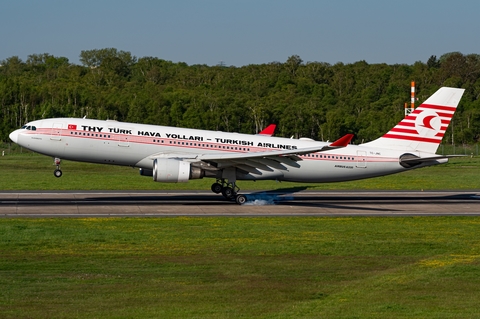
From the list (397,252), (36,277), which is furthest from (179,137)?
(36,277)

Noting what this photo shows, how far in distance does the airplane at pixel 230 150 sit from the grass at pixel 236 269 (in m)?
6.81

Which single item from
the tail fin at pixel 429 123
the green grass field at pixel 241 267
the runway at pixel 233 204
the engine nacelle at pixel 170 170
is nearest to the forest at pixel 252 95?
the runway at pixel 233 204

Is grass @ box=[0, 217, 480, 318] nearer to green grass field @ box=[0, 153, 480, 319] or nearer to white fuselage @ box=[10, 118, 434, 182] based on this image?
green grass field @ box=[0, 153, 480, 319]

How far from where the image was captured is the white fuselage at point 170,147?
4088 centimetres

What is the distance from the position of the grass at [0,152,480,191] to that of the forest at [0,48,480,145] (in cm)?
2855

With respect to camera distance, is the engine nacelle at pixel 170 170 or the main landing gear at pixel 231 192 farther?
the main landing gear at pixel 231 192

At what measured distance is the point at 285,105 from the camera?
111000 millimetres

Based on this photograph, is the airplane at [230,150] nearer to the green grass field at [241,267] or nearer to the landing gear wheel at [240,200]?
the landing gear wheel at [240,200]

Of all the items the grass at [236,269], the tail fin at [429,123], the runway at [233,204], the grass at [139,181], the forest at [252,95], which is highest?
the forest at [252,95]

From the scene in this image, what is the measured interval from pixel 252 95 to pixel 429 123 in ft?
308

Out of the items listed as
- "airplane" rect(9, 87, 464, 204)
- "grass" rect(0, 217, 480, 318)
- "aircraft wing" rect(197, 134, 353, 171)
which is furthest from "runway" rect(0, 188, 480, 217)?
"grass" rect(0, 217, 480, 318)

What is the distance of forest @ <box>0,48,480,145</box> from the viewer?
105m

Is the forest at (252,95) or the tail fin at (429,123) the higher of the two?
the forest at (252,95)

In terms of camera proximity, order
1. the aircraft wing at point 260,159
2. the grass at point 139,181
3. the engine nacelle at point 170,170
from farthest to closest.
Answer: the grass at point 139,181 → the aircraft wing at point 260,159 → the engine nacelle at point 170,170
